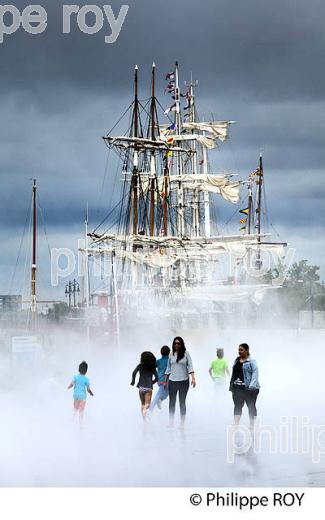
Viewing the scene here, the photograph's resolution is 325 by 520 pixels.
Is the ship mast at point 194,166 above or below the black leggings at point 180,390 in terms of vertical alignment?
above

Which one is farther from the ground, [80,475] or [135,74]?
[135,74]

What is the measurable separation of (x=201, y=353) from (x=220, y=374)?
26472mm

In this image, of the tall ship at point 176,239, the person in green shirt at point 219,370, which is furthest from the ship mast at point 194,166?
the person in green shirt at point 219,370

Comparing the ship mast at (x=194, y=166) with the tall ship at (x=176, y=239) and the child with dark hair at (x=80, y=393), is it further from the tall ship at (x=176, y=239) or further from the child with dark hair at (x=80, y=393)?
the child with dark hair at (x=80, y=393)

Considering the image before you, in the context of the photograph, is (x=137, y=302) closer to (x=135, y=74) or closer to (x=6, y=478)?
(x=135, y=74)

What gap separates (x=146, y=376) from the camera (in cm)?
1603

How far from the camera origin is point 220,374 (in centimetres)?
1761

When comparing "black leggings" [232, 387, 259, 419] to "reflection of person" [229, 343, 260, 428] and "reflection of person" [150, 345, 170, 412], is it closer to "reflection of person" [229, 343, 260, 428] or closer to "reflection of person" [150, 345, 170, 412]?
"reflection of person" [229, 343, 260, 428]

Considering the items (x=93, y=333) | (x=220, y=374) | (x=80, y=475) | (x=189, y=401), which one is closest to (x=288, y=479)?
(x=80, y=475)

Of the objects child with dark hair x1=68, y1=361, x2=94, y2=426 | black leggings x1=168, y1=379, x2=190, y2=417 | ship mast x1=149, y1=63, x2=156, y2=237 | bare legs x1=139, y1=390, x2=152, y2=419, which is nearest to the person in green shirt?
bare legs x1=139, y1=390, x2=152, y2=419

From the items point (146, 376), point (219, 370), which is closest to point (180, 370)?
→ point (146, 376)

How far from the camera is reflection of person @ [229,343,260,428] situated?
46.2ft

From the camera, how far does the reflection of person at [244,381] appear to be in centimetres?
1409
